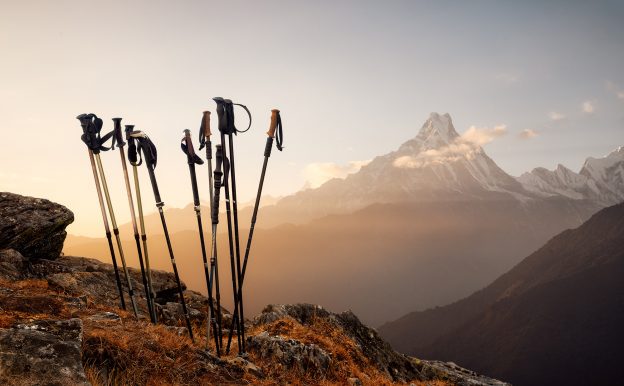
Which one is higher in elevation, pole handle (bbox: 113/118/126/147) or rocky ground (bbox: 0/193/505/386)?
pole handle (bbox: 113/118/126/147)

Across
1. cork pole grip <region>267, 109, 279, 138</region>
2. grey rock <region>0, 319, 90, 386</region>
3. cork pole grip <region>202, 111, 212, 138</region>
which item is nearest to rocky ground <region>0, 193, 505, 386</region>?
grey rock <region>0, 319, 90, 386</region>

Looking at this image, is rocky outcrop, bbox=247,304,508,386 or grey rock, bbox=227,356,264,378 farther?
rocky outcrop, bbox=247,304,508,386

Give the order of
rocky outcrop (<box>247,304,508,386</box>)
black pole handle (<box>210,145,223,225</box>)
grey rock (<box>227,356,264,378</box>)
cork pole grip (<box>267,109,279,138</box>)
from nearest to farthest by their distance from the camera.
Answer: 1. grey rock (<box>227,356,264,378</box>)
2. black pole handle (<box>210,145,223,225</box>)
3. rocky outcrop (<box>247,304,508,386</box>)
4. cork pole grip (<box>267,109,279,138</box>)

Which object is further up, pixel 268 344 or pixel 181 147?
pixel 181 147

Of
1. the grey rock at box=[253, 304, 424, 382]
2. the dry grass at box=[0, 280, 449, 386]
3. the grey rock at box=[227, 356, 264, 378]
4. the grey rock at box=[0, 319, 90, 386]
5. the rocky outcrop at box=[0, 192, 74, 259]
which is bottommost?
the grey rock at box=[253, 304, 424, 382]

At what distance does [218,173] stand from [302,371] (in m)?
6.20

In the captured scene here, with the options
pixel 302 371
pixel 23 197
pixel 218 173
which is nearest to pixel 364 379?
pixel 302 371

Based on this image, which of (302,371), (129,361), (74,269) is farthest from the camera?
(74,269)

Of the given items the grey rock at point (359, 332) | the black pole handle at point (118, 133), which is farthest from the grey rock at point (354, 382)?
the black pole handle at point (118, 133)

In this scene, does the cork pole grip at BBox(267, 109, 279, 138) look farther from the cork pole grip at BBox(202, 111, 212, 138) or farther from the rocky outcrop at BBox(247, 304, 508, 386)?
the rocky outcrop at BBox(247, 304, 508, 386)

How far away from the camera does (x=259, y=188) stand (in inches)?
460

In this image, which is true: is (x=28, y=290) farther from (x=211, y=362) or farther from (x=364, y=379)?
(x=364, y=379)

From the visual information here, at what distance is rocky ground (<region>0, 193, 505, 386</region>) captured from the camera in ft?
18.6

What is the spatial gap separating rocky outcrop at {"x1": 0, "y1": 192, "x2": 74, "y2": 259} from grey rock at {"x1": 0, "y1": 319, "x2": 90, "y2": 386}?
482 inches
